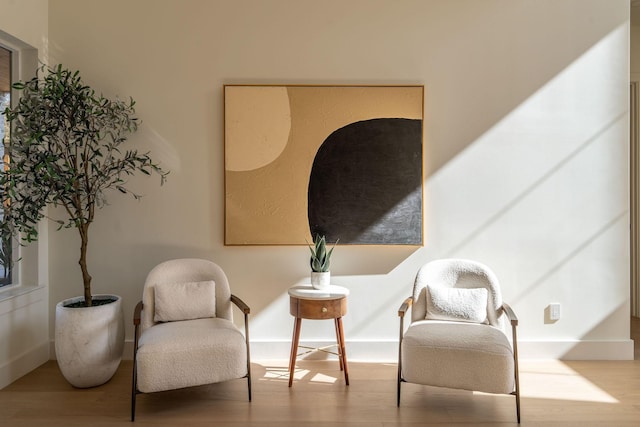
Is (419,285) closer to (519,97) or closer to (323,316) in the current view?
(323,316)

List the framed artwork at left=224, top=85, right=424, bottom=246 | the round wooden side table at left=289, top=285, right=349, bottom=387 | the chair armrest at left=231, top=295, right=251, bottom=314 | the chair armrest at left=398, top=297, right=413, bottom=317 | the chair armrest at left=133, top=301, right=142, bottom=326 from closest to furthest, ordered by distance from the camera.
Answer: the chair armrest at left=133, top=301, right=142, bottom=326
the chair armrest at left=398, top=297, right=413, bottom=317
the chair armrest at left=231, top=295, right=251, bottom=314
the round wooden side table at left=289, top=285, right=349, bottom=387
the framed artwork at left=224, top=85, right=424, bottom=246

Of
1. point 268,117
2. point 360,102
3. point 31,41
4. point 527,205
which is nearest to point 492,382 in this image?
point 527,205

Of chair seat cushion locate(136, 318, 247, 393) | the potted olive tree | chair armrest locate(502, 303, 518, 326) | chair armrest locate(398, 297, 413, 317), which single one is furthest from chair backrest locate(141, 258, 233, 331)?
chair armrest locate(502, 303, 518, 326)

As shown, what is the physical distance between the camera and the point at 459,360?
2.67 m

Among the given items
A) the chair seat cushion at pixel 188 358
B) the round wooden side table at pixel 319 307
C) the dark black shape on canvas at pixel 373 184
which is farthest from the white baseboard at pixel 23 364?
the dark black shape on canvas at pixel 373 184

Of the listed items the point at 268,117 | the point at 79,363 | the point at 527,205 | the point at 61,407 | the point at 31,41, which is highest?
the point at 31,41

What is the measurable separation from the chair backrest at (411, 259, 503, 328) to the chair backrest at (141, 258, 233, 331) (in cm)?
131

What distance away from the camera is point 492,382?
8.61 ft

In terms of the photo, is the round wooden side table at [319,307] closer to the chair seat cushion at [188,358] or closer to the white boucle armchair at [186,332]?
the white boucle armchair at [186,332]

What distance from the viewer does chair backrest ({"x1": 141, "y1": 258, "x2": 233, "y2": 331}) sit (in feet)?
10.8

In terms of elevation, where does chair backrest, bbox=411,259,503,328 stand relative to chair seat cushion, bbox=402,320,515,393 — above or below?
above

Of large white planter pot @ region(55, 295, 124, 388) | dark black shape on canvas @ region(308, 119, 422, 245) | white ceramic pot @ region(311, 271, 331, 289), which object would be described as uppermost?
dark black shape on canvas @ region(308, 119, 422, 245)

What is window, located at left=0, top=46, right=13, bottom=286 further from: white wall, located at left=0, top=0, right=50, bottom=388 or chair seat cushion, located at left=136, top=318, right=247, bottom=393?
chair seat cushion, located at left=136, top=318, right=247, bottom=393

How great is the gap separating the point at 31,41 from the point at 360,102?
2449 mm
